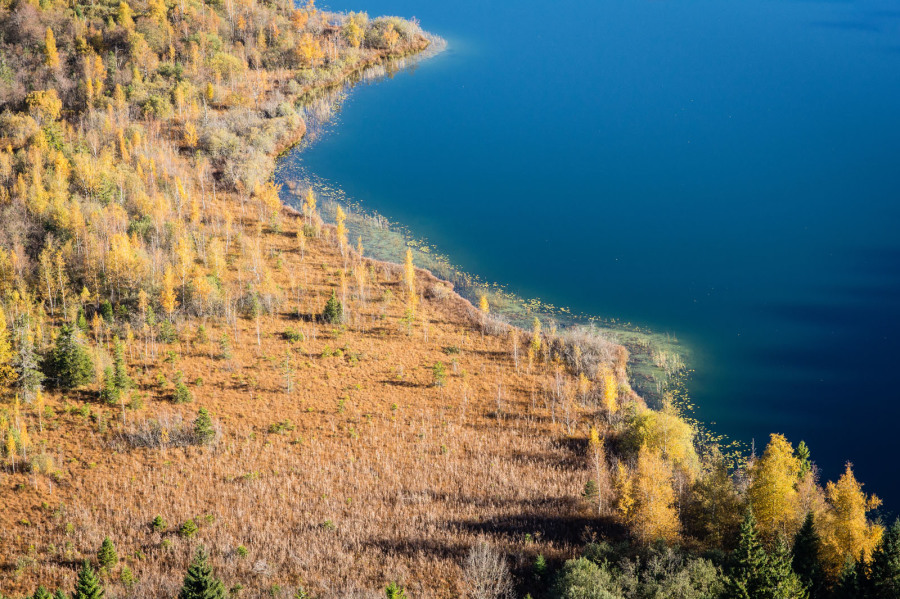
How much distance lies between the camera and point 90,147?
3748 inches

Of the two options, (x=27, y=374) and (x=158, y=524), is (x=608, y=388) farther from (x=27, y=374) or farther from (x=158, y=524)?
(x=27, y=374)

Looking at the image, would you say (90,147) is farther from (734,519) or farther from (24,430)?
(734,519)

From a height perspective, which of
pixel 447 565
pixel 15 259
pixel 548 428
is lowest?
pixel 447 565

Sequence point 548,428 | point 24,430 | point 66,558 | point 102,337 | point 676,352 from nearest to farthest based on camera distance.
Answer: point 66,558 → point 24,430 → point 548,428 → point 102,337 → point 676,352

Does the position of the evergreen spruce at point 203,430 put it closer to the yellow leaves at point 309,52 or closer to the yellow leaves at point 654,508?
the yellow leaves at point 654,508

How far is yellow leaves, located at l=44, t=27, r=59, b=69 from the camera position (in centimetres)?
11525

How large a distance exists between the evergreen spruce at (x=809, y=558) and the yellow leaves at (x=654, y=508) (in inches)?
273

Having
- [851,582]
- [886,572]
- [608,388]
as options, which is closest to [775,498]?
[851,582]

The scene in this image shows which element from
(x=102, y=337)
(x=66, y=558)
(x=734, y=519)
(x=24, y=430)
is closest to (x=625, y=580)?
(x=734, y=519)

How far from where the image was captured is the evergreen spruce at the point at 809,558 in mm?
44125

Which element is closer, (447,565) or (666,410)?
(447,565)

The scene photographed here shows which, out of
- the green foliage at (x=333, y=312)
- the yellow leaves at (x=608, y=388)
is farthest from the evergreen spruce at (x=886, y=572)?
the green foliage at (x=333, y=312)

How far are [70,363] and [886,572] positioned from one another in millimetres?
58984

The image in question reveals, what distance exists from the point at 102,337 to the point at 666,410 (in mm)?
49843
